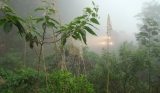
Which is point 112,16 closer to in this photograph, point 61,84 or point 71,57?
point 71,57

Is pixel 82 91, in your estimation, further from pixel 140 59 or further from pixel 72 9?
pixel 72 9

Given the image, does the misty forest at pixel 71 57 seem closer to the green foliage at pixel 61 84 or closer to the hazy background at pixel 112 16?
the green foliage at pixel 61 84

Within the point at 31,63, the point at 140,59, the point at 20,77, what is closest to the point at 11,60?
the point at 31,63

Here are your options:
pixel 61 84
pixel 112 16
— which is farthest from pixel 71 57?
pixel 112 16

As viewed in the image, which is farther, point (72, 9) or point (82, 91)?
point (72, 9)

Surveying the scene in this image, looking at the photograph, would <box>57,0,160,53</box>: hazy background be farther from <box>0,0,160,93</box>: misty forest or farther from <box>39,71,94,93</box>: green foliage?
<box>39,71,94,93</box>: green foliage

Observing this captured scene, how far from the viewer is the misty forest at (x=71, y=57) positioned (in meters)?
0.94

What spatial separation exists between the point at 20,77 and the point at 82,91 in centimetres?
216

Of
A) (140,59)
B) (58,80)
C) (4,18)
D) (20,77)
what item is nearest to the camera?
(4,18)

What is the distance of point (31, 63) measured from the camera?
1254cm

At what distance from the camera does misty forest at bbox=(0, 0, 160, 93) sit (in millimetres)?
941

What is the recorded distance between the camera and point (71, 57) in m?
6.09

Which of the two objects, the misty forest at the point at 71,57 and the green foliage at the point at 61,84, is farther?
the green foliage at the point at 61,84

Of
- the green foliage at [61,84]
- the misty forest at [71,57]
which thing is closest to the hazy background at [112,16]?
the misty forest at [71,57]
